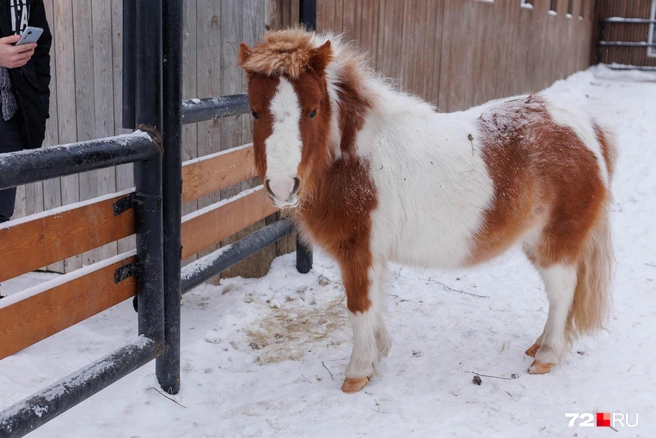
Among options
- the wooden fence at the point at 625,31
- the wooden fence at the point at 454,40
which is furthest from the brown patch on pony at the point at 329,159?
the wooden fence at the point at 625,31

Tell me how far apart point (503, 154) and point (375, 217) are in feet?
2.68

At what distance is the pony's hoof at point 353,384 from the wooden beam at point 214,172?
1323 mm

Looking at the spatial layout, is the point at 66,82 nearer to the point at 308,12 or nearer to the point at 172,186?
the point at 308,12

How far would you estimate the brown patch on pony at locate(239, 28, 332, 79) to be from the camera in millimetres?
2852

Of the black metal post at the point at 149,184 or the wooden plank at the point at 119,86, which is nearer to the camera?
the black metal post at the point at 149,184

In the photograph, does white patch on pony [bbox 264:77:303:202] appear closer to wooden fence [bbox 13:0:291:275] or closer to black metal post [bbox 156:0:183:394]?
black metal post [bbox 156:0:183:394]

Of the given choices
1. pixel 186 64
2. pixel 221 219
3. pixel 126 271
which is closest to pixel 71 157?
pixel 126 271

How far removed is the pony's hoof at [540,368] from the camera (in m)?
3.69

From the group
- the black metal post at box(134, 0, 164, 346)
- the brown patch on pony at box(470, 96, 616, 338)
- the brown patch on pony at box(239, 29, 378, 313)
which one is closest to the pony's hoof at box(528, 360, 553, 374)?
the brown patch on pony at box(470, 96, 616, 338)

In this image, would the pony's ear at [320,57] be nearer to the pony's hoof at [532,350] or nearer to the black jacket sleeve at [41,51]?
the black jacket sleeve at [41,51]

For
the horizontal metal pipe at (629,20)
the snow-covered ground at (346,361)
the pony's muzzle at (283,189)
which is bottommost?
the snow-covered ground at (346,361)

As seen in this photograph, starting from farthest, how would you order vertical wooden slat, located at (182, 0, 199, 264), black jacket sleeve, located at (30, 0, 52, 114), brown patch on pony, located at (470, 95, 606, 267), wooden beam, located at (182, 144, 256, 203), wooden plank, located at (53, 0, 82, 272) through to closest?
1. wooden plank, located at (53, 0, 82, 272)
2. vertical wooden slat, located at (182, 0, 199, 264)
3. black jacket sleeve, located at (30, 0, 52, 114)
4. wooden beam, located at (182, 144, 256, 203)
5. brown patch on pony, located at (470, 95, 606, 267)

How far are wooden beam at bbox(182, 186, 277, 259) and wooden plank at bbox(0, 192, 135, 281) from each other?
0.64m

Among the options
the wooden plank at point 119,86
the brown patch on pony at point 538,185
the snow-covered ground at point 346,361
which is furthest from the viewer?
the wooden plank at point 119,86
